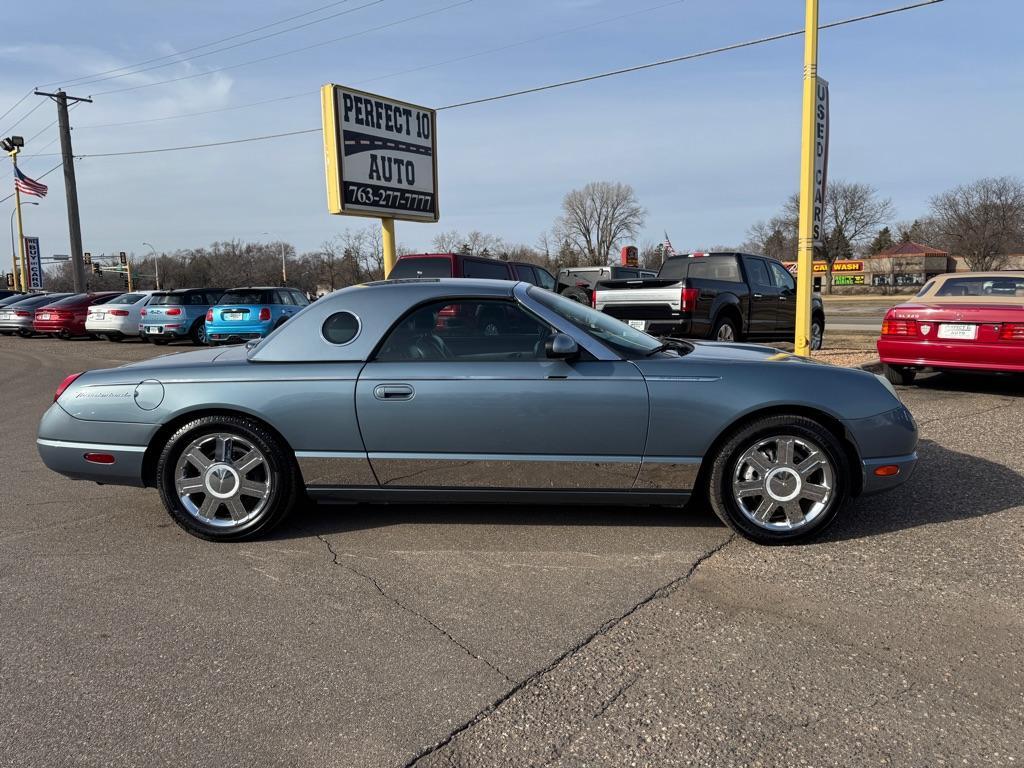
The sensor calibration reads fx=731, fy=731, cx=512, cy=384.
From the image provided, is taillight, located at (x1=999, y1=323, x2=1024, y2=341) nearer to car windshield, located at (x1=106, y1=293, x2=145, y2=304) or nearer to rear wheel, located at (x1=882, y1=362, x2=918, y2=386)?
rear wheel, located at (x1=882, y1=362, x2=918, y2=386)

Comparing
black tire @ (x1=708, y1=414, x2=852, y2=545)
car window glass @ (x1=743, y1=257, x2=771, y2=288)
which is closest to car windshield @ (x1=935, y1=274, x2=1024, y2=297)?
car window glass @ (x1=743, y1=257, x2=771, y2=288)

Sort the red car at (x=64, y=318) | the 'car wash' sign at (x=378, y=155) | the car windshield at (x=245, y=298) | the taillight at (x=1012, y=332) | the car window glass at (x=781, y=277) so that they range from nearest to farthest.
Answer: the taillight at (x=1012, y=332) → the 'car wash' sign at (x=378, y=155) → the car window glass at (x=781, y=277) → the car windshield at (x=245, y=298) → the red car at (x=64, y=318)

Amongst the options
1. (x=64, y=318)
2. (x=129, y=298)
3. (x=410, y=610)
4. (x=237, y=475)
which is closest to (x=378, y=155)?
(x=237, y=475)

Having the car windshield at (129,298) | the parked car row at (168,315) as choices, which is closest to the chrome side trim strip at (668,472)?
the parked car row at (168,315)

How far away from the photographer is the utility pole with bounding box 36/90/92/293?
93.6 ft

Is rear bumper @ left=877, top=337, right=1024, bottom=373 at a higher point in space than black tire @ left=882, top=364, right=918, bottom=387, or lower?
higher

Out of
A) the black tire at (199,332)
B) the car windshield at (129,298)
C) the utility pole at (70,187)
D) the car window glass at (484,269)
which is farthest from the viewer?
the utility pole at (70,187)

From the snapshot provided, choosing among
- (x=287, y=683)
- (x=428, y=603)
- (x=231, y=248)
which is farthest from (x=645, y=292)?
(x=231, y=248)

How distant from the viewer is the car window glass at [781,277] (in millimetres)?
13008

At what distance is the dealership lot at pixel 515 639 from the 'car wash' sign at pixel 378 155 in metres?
9.01

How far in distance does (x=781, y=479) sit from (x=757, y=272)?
9.31 metres

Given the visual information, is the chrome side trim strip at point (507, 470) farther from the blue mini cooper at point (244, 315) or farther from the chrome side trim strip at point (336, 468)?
the blue mini cooper at point (244, 315)

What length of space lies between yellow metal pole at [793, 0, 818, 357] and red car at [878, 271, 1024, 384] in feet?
5.38

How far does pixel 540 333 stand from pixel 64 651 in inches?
105
